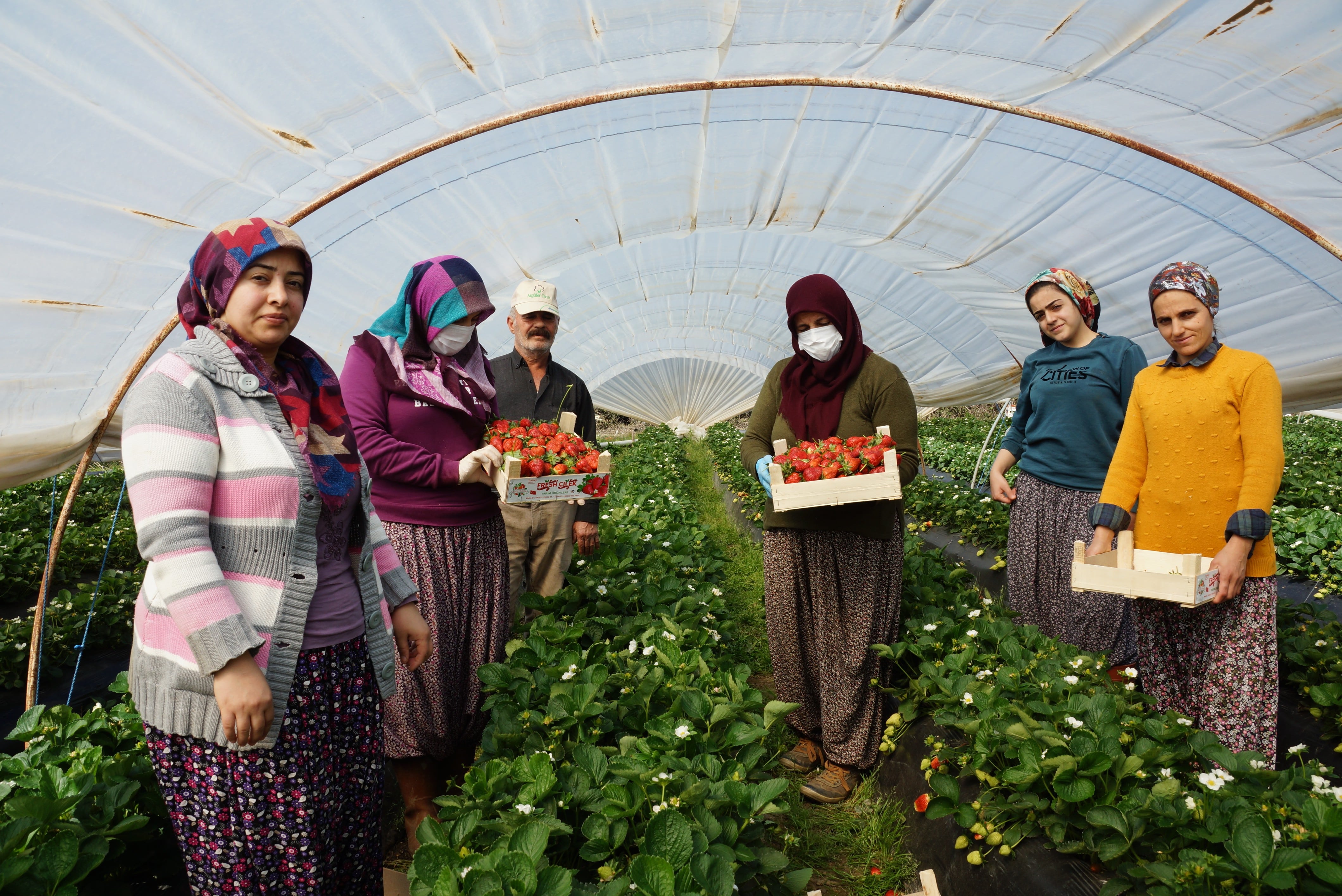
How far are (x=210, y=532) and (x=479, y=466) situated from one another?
110 centimetres

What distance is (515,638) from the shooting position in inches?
121

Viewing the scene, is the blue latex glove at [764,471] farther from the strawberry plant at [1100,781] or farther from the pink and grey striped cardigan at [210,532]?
the pink and grey striped cardigan at [210,532]

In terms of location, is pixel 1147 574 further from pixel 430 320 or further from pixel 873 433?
pixel 430 320

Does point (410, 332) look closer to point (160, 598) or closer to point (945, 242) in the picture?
→ point (160, 598)

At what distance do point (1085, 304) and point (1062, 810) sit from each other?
6.95ft

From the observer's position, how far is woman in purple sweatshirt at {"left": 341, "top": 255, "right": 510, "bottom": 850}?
258 cm

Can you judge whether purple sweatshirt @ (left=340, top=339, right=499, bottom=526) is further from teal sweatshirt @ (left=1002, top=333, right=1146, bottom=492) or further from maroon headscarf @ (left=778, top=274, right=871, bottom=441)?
teal sweatshirt @ (left=1002, top=333, right=1146, bottom=492)

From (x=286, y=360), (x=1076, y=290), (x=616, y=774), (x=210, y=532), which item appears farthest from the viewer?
(x=1076, y=290)

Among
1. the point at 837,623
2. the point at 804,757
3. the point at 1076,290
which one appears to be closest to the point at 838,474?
the point at 837,623

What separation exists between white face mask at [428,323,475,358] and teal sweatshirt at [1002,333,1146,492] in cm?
238

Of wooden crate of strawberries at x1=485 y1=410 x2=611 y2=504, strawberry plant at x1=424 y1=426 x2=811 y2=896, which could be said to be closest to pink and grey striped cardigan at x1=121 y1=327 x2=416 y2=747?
strawberry plant at x1=424 y1=426 x2=811 y2=896

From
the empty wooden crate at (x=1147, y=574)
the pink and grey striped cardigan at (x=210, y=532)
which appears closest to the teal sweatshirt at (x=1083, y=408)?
the empty wooden crate at (x=1147, y=574)

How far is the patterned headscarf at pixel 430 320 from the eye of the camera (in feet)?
8.44

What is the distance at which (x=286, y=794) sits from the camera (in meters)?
1.61
